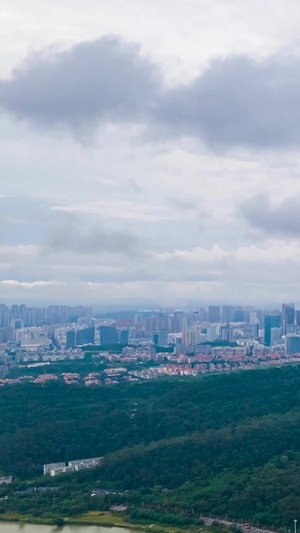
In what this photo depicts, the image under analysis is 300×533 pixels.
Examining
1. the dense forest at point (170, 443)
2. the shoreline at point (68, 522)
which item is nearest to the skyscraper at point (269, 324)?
the dense forest at point (170, 443)

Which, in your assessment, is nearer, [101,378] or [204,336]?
[101,378]

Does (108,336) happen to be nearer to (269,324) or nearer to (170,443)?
(269,324)

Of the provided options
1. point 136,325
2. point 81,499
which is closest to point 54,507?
point 81,499

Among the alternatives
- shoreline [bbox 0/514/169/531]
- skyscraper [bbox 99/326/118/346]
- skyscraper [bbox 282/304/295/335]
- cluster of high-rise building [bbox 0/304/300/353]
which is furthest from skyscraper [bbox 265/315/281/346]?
shoreline [bbox 0/514/169/531]

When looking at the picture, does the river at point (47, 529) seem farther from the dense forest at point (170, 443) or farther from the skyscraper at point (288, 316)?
the skyscraper at point (288, 316)

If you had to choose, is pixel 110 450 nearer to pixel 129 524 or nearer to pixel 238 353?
pixel 129 524

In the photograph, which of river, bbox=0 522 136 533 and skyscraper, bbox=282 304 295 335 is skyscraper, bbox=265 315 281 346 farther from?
river, bbox=0 522 136 533

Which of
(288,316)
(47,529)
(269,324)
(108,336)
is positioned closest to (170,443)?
(47,529)
